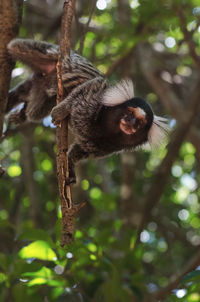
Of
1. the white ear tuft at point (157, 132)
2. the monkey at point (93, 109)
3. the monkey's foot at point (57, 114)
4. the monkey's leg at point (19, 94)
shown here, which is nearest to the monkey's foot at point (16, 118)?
the monkey's leg at point (19, 94)

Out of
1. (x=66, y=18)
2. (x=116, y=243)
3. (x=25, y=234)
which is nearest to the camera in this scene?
(x=25, y=234)

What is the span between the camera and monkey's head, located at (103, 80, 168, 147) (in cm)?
264

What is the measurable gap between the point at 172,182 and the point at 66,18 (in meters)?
3.40

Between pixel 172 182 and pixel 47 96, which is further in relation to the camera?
pixel 172 182

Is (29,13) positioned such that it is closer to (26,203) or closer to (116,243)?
(26,203)

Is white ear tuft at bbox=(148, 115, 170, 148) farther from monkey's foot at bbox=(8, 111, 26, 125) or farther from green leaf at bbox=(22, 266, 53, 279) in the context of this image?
green leaf at bbox=(22, 266, 53, 279)

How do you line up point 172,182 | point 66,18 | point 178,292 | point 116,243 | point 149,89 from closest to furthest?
point 178,292 < point 116,243 < point 66,18 < point 172,182 < point 149,89

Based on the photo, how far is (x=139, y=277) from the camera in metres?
1.78

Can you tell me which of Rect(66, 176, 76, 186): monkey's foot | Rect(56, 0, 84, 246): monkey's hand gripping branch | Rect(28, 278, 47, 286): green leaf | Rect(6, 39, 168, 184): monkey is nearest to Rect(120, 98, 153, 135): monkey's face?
Rect(6, 39, 168, 184): monkey

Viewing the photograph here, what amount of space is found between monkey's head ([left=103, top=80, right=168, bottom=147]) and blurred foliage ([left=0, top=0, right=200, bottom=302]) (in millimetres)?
174

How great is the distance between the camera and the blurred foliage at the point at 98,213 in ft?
5.53

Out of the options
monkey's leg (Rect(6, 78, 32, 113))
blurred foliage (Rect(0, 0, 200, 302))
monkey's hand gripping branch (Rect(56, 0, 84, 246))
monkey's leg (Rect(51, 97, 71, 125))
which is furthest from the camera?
monkey's leg (Rect(6, 78, 32, 113))

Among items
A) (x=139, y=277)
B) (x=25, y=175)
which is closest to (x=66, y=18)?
(x=139, y=277)

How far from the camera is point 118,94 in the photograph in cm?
265
